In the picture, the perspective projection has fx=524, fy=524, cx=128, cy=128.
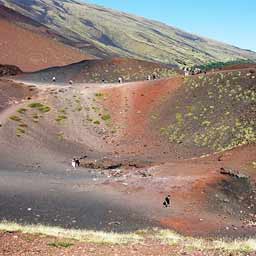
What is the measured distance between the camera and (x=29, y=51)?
324ft

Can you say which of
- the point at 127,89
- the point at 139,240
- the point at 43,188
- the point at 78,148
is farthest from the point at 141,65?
the point at 139,240

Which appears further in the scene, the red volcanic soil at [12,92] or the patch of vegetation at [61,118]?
the red volcanic soil at [12,92]

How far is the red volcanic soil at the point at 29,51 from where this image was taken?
3684 inches

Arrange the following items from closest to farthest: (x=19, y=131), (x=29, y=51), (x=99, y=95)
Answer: (x=19, y=131) → (x=99, y=95) → (x=29, y=51)

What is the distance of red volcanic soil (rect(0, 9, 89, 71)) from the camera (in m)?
93.6

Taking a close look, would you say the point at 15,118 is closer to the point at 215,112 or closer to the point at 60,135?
the point at 60,135

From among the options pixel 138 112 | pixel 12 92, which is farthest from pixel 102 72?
pixel 138 112

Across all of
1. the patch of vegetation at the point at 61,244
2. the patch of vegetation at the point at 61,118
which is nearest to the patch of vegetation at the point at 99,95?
the patch of vegetation at the point at 61,118

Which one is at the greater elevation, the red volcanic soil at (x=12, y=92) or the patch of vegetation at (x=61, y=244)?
the patch of vegetation at (x=61, y=244)

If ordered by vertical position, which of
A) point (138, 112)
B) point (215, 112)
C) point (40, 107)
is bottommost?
point (40, 107)

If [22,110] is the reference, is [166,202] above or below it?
above

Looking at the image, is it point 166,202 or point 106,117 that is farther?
point 106,117

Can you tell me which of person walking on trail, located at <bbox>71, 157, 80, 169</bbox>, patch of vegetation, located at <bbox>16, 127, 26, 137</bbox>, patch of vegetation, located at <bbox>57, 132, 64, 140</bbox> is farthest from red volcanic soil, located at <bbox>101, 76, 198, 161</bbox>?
patch of vegetation, located at <bbox>16, 127, 26, 137</bbox>

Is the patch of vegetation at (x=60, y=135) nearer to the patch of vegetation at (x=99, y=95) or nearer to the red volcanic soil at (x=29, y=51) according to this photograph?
the patch of vegetation at (x=99, y=95)
